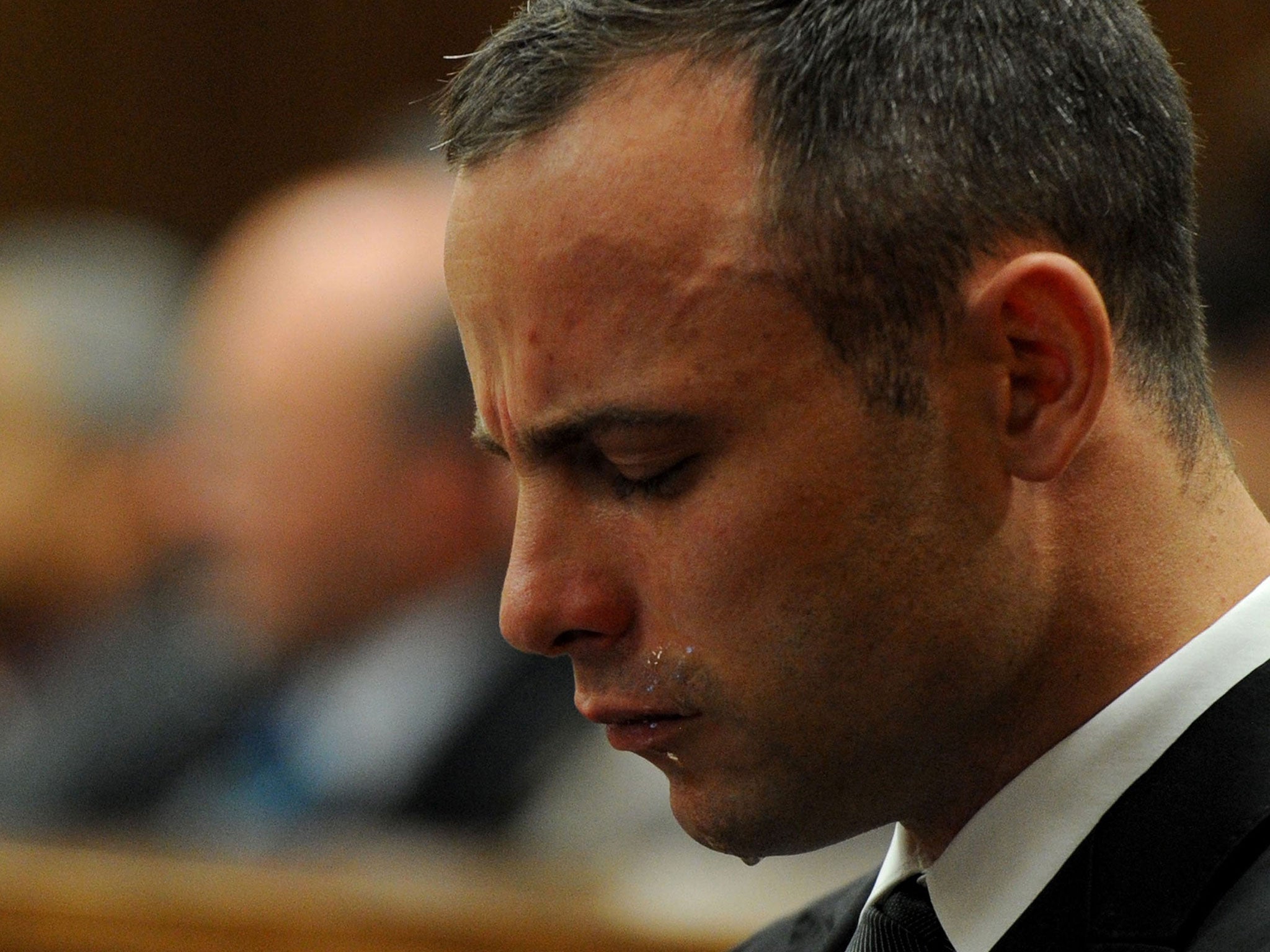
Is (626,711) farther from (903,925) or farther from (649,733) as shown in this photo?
(903,925)

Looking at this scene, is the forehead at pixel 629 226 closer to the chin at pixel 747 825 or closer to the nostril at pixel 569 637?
the nostril at pixel 569 637

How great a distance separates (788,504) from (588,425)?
0.44 ft

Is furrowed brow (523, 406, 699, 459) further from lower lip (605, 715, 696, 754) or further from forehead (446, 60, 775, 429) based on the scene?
lower lip (605, 715, 696, 754)

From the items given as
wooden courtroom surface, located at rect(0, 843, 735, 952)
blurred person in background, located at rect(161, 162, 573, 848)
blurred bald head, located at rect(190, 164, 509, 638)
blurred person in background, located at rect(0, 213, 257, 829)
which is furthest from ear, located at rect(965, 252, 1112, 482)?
blurred person in background, located at rect(0, 213, 257, 829)

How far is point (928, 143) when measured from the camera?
1.07 m

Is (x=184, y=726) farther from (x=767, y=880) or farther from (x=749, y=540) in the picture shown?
(x=749, y=540)

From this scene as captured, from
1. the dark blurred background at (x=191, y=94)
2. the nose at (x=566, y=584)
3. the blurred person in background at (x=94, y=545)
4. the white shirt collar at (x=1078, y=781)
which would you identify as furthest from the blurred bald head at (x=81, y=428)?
the white shirt collar at (x=1078, y=781)

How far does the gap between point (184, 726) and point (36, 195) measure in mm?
2426

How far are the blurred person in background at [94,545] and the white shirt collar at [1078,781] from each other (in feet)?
6.69

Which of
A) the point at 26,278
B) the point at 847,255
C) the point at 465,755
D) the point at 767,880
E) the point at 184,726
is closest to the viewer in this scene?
the point at 847,255

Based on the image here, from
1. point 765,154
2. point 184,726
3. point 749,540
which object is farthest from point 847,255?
point 184,726

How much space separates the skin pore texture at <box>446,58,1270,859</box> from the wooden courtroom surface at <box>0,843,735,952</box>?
3.84 ft

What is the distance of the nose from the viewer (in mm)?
1117

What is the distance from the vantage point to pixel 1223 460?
3.80ft
